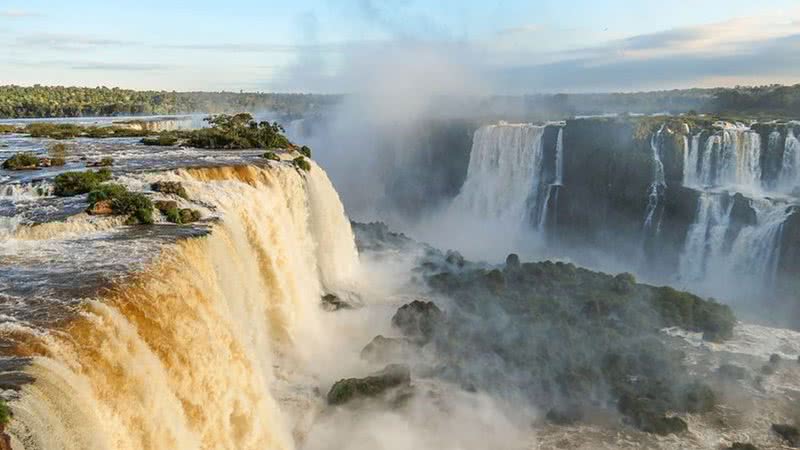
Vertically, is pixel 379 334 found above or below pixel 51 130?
below

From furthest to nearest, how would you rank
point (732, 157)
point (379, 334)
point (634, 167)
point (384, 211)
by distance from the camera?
1. point (384, 211)
2. point (634, 167)
3. point (732, 157)
4. point (379, 334)

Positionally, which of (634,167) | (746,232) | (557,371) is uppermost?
(634,167)

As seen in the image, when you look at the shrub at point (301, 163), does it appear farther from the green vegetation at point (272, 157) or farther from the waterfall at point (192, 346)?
the waterfall at point (192, 346)

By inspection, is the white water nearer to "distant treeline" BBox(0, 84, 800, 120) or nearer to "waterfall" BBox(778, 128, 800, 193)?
"waterfall" BBox(778, 128, 800, 193)

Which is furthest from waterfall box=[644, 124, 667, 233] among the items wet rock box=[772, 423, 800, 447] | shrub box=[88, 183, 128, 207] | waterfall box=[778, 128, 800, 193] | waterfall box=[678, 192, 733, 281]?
shrub box=[88, 183, 128, 207]

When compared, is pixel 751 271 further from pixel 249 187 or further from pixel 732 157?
pixel 249 187

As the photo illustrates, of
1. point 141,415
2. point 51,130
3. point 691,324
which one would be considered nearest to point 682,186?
point 691,324
